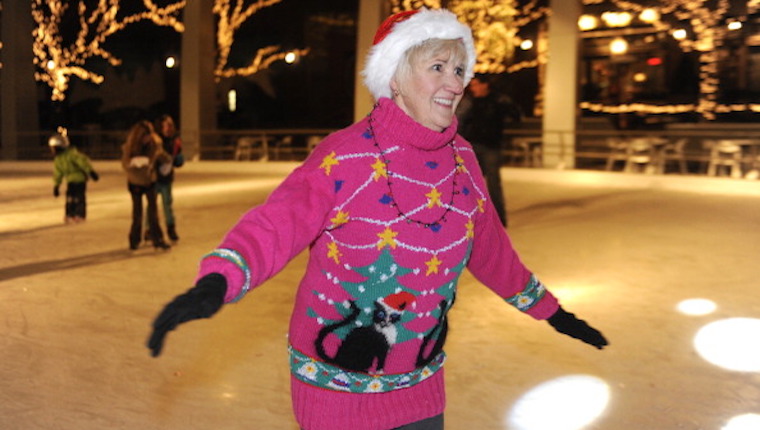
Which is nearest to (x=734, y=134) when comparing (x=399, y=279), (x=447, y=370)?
(x=447, y=370)

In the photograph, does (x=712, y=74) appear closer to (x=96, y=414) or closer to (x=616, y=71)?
(x=616, y=71)

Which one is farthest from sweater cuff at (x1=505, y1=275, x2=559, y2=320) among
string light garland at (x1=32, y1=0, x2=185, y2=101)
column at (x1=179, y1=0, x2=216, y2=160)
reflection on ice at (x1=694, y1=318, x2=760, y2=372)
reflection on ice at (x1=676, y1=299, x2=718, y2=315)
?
string light garland at (x1=32, y1=0, x2=185, y2=101)

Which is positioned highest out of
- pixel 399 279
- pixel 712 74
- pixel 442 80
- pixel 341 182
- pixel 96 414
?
pixel 712 74

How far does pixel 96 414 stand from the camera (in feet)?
11.6

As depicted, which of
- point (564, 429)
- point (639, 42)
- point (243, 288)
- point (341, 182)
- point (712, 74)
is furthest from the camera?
point (639, 42)

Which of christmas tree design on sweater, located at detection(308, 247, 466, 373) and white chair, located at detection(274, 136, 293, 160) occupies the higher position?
white chair, located at detection(274, 136, 293, 160)

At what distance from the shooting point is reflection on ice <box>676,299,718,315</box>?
17.5ft

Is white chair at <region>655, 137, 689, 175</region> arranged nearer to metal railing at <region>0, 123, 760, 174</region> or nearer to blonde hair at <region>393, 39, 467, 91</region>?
metal railing at <region>0, 123, 760, 174</region>

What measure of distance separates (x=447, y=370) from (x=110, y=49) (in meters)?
25.0

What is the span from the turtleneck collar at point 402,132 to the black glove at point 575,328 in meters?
0.60

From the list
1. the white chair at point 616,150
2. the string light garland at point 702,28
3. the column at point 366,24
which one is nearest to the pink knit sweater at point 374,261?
the white chair at point 616,150

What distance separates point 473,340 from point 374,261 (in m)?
3.02

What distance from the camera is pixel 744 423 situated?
340 cm

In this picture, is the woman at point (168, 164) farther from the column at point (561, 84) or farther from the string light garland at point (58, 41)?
the string light garland at point (58, 41)
